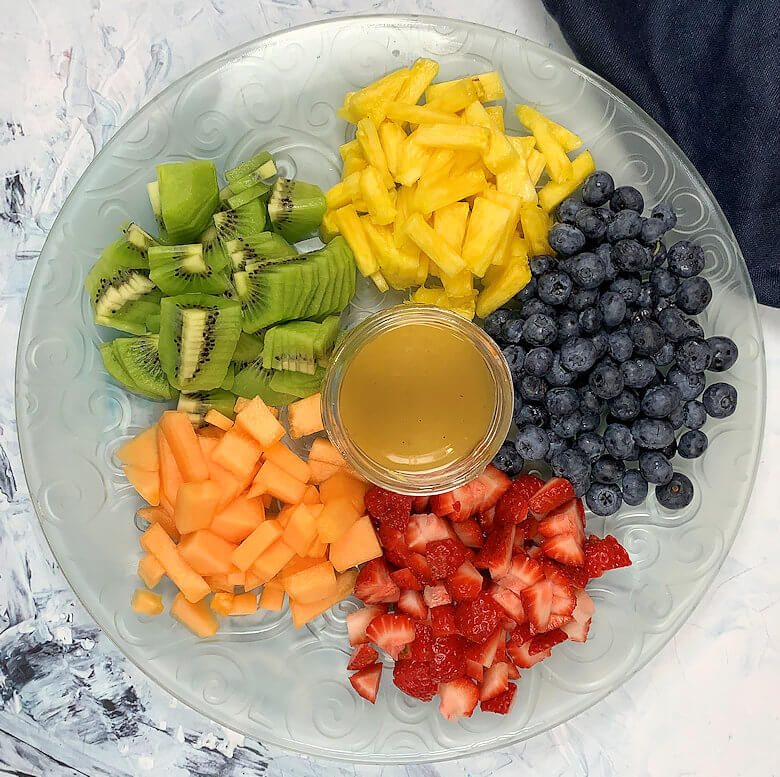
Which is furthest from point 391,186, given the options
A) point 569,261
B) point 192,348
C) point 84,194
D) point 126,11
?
point 126,11

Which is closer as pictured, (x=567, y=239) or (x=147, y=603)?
(x=567, y=239)

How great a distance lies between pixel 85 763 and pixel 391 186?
4.64ft

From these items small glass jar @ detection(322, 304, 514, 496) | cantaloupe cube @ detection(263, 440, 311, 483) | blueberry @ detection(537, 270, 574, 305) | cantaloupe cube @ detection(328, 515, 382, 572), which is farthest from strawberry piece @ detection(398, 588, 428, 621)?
blueberry @ detection(537, 270, 574, 305)

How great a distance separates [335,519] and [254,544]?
159 millimetres

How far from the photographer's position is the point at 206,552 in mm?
1325

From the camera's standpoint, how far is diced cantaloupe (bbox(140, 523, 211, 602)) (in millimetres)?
1374

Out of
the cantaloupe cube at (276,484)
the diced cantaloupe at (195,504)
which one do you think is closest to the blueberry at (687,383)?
the cantaloupe cube at (276,484)

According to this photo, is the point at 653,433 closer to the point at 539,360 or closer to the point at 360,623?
the point at 539,360

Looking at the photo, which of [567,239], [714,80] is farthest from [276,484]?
[714,80]

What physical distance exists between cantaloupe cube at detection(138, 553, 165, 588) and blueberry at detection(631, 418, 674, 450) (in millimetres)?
980

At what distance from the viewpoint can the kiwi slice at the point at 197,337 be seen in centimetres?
130

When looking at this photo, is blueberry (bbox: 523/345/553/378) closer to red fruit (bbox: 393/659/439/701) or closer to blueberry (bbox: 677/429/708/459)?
blueberry (bbox: 677/429/708/459)

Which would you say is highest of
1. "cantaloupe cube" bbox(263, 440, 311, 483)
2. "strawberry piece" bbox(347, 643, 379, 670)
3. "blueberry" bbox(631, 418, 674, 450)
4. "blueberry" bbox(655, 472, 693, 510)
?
"cantaloupe cube" bbox(263, 440, 311, 483)

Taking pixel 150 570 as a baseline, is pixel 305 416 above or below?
above
